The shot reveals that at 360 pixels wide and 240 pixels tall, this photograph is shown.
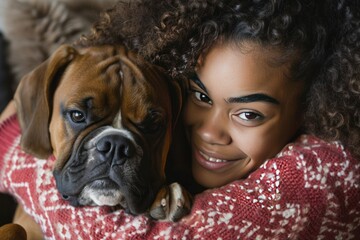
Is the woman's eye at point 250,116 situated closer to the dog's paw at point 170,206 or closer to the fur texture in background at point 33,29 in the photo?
the dog's paw at point 170,206

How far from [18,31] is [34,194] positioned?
89cm

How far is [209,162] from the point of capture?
1.88 meters

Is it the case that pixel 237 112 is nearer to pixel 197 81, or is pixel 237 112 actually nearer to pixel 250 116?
pixel 250 116

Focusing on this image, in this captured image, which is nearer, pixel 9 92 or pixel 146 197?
pixel 146 197

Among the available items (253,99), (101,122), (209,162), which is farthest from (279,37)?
(101,122)

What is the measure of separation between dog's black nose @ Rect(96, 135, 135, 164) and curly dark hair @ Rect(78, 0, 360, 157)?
0.32 metres

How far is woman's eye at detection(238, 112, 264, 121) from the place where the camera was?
1.75m

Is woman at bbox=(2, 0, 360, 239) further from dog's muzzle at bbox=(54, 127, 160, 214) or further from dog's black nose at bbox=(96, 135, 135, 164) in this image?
dog's black nose at bbox=(96, 135, 135, 164)

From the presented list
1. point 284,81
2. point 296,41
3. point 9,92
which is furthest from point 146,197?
point 9,92

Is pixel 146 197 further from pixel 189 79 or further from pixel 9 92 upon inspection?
pixel 9 92

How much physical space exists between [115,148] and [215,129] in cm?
39

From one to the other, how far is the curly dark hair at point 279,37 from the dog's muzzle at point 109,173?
1.06 feet

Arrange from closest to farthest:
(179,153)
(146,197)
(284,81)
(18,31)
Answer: (146,197) < (284,81) < (179,153) < (18,31)

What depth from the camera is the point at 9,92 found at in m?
2.36
